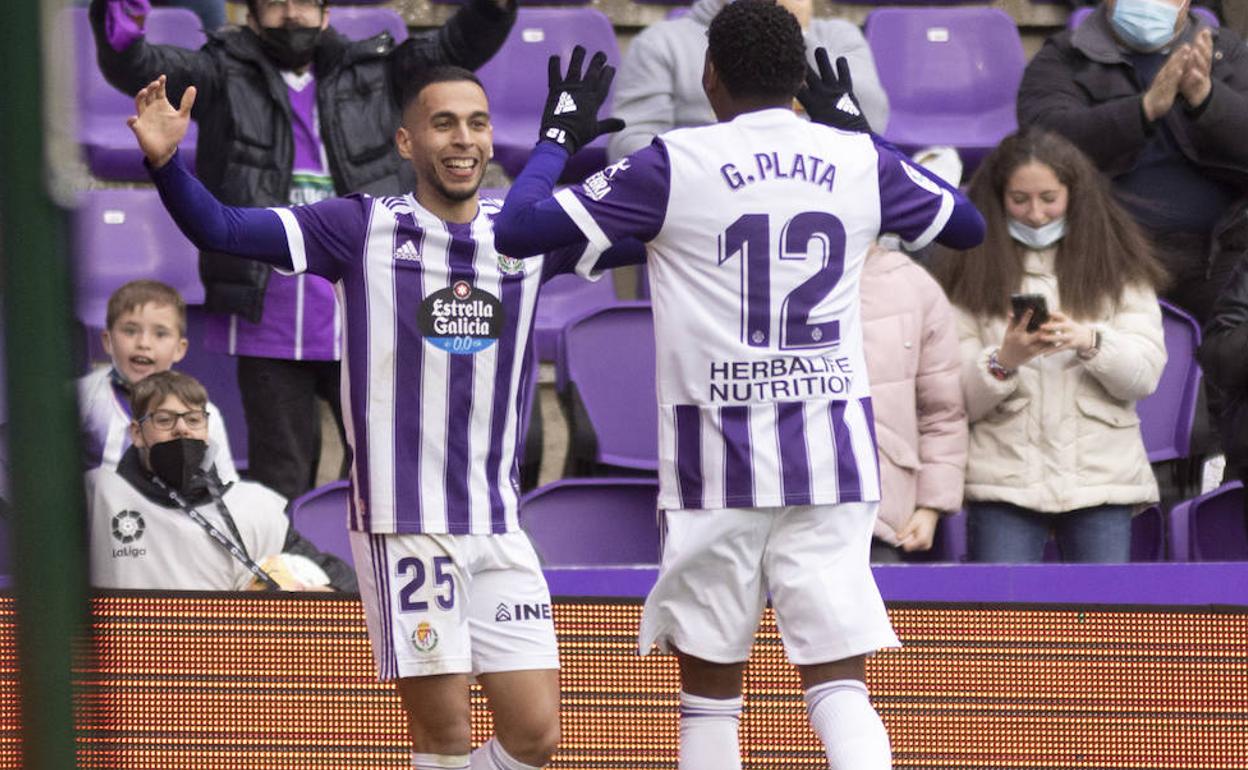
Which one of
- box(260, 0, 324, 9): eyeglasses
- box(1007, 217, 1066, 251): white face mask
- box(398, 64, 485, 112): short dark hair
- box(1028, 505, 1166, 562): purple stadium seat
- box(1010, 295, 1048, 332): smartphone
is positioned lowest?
box(1028, 505, 1166, 562): purple stadium seat

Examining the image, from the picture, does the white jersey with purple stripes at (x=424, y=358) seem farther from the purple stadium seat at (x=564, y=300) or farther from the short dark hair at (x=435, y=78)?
the purple stadium seat at (x=564, y=300)

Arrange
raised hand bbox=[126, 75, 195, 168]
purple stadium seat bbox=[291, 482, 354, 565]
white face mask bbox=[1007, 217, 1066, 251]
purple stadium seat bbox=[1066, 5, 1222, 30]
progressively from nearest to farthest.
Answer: raised hand bbox=[126, 75, 195, 168] → white face mask bbox=[1007, 217, 1066, 251] → purple stadium seat bbox=[291, 482, 354, 565] → purple stadium seat bbox=[1066, 5, 1222, 30]

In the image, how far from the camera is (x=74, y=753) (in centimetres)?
175

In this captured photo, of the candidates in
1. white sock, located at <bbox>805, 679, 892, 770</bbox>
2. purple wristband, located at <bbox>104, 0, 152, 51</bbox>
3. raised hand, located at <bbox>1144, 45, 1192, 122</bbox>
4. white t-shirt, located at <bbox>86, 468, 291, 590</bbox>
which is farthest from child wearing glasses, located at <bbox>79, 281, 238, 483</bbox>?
raised hand, located at <bbox>1144, 45, 1192, 122</bbox>

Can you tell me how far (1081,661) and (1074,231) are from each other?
2.14 m

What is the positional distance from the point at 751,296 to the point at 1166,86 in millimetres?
3215

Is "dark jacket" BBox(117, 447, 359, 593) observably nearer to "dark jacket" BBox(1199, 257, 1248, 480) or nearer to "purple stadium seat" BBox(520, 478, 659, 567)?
"purple stadium seat" BBox(520, 478, 659, 567)

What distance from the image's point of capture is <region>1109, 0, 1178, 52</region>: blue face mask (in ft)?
23.6

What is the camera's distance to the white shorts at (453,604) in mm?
4270

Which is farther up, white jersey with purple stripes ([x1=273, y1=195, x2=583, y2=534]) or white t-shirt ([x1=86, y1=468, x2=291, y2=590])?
white jersey with purple stripes ([x1=273, y1=195, x2=583, y2=534])

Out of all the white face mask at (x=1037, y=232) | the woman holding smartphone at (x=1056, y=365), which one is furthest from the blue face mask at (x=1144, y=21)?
the white face mask at (x=1037, y=232)

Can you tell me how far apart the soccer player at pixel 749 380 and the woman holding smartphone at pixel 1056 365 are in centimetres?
190

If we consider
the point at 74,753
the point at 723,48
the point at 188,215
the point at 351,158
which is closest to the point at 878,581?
the point at 723,48

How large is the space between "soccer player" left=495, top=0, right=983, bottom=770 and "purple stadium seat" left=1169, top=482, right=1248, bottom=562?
7.93 feet
